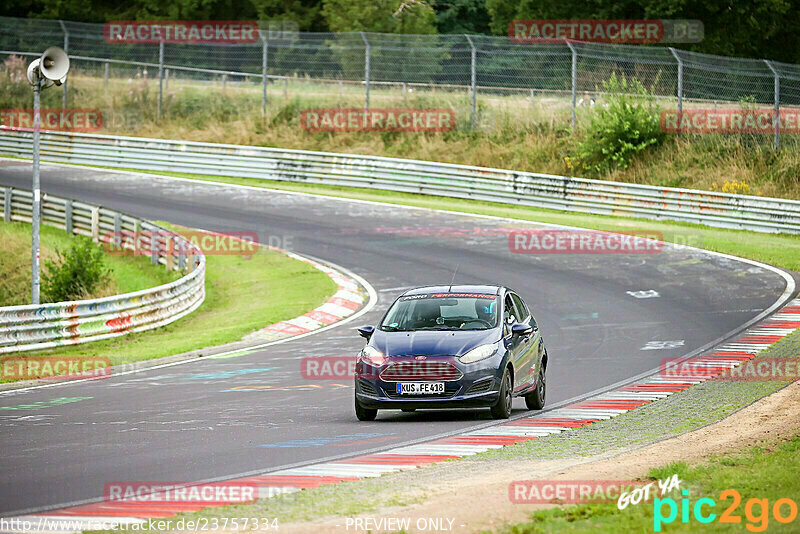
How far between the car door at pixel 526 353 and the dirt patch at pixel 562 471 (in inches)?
95.2

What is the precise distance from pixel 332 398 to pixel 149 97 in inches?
1351

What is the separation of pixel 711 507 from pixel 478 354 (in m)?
5.30

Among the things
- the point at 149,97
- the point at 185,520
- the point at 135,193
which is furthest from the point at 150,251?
the point at 185,520

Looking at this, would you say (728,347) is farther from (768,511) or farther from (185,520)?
(185,520)

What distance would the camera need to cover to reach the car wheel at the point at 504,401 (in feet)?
41.2

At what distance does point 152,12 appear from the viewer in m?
71.6

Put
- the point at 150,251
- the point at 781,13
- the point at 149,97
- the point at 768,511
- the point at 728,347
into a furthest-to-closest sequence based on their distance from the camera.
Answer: the point at 781,13, the point at 149,97, the point at 150,251, the point at 728,347, the point at 768,511

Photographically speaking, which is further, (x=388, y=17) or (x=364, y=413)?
(x=388, y=17)

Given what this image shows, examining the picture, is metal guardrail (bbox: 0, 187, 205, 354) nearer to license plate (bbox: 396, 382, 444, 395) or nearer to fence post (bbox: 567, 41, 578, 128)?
license plate (bbox: 396, 382, 444, 395)

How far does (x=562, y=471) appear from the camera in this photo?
9.17 m

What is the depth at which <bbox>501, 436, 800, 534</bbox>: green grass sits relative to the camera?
6.91 m

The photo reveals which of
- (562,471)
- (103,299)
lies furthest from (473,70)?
(562,471)

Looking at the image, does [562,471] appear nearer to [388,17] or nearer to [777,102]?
[777,102]

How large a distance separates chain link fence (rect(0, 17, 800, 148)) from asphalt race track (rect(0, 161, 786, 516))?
6.60 metres
